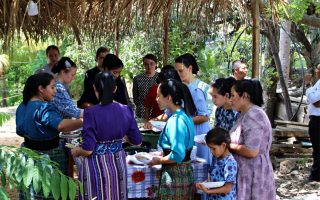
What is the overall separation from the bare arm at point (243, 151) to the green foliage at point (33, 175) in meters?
1.98

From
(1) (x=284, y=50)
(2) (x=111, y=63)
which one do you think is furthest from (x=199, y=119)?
(1) (x=284, y=50)

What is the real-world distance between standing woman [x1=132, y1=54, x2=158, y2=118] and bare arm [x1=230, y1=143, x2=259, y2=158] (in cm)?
315

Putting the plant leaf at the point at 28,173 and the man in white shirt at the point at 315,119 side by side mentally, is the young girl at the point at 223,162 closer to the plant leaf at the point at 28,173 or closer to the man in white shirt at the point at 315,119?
the plant leaf at the point at 28,173

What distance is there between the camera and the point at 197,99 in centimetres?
472

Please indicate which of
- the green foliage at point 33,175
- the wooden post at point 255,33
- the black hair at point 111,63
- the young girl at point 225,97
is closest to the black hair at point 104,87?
the young girl at point 225,97

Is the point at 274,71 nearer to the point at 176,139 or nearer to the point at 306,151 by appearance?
the point at 306,151

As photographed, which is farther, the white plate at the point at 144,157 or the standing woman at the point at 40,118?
the white plate at the point at 144,157

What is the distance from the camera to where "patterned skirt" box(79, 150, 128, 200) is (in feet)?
13.0

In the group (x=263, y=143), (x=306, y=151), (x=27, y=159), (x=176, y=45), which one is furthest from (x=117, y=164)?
(x=176, y=45)

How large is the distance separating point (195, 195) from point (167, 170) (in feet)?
1.90

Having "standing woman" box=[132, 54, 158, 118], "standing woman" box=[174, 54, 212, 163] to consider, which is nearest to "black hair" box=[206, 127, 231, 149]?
"standing woman" box=[174, 54, 212, 163]

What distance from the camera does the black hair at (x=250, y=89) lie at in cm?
386

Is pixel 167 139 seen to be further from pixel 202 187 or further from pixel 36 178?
pixel 36 178

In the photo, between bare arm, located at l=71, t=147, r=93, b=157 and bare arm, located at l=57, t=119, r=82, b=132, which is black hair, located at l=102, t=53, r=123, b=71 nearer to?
bare arm, located at l=57, t=119, r=82, b=132
